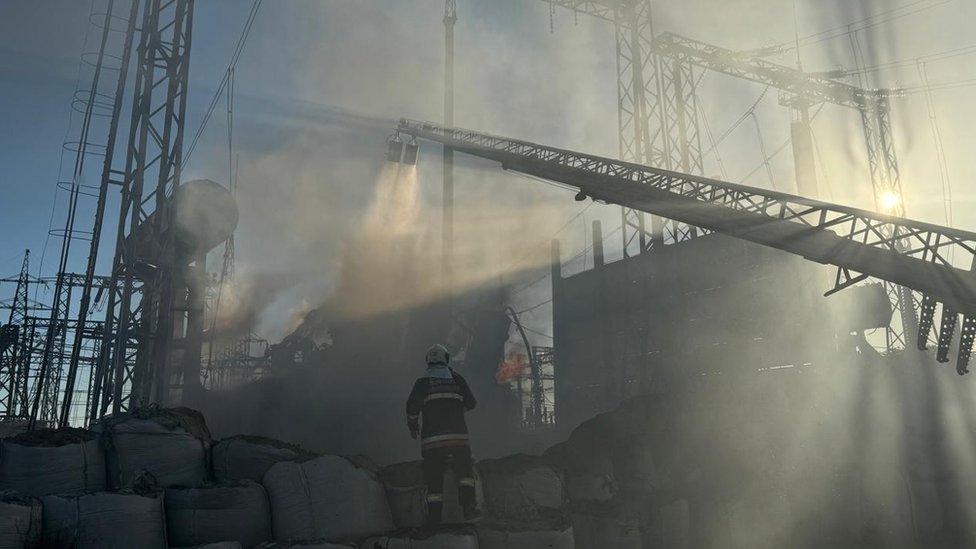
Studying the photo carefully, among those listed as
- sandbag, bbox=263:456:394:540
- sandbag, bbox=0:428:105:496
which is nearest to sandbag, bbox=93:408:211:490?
sandbag, bbox=0:428:105:496

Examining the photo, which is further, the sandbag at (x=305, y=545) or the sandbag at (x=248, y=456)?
the sandbag at (x=248, y=456)

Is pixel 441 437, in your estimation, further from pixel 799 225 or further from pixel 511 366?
pixel 511 366

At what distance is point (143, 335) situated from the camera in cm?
1316

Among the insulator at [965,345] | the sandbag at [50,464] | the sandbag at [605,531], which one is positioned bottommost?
the sandbag at [605,531]

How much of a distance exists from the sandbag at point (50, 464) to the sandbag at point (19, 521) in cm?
83

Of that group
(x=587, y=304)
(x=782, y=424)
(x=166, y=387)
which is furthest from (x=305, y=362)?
(x=782, y=424)

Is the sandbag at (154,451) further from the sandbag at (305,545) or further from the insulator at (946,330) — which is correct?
the insulator at (946,330)

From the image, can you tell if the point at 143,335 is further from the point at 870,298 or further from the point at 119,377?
the point at 870,298

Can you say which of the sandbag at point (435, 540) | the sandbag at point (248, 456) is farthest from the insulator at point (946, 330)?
the sandbag at point (248, 456)

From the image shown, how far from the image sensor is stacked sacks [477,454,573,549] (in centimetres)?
550

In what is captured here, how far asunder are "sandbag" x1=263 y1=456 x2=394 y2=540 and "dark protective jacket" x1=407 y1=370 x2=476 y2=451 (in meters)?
0.68

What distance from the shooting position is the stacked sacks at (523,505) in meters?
5.50

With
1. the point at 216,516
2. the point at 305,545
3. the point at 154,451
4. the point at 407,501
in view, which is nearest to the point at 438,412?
the point at 407,501

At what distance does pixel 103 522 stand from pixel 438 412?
278 centimetres
